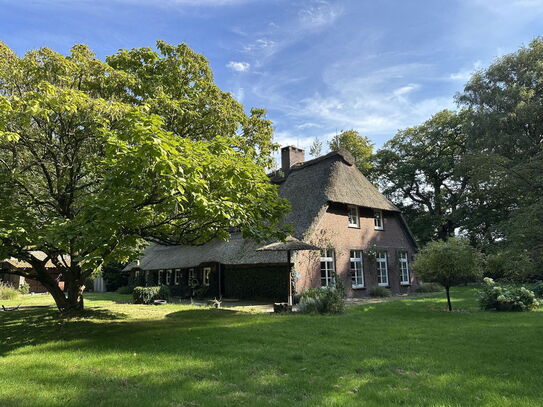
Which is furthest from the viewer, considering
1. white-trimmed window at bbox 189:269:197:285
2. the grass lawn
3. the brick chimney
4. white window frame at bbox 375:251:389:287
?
the brick chimney

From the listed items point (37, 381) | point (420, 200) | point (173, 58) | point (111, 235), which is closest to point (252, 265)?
point (173, 58)

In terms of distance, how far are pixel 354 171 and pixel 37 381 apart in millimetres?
21187

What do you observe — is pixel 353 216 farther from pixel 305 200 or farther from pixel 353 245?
pixel 305 200

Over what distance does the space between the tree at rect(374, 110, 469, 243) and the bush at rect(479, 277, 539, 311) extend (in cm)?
2024

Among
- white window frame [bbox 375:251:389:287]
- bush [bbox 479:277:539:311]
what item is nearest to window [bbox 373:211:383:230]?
white window frame [bbox 375:251:389:287]

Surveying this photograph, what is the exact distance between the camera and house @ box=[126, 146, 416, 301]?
18812mm

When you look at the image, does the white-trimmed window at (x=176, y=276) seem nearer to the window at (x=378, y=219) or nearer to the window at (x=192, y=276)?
the window at (x=192, y=276)

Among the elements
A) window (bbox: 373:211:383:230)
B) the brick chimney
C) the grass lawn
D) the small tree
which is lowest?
the grass lawn

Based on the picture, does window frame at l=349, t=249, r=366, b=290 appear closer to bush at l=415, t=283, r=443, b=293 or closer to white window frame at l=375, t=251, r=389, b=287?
white window frame at l=375, t=251, r=389, b=287

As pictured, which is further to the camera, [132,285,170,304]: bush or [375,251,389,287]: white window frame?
[375,251,389,287]: white window frame

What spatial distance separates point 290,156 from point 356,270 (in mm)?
9150

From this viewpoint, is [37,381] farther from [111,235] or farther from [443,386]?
[443,386]

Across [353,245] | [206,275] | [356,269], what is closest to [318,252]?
[353,245]

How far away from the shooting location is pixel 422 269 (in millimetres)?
13812
